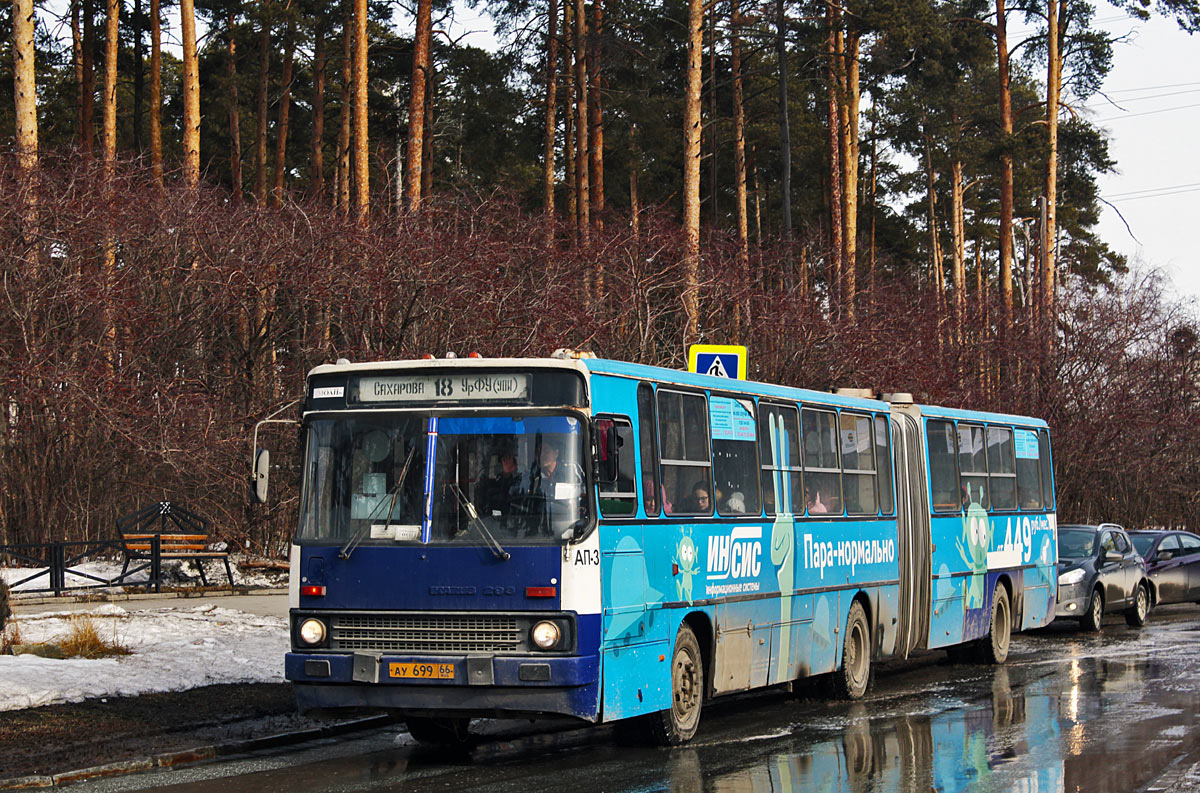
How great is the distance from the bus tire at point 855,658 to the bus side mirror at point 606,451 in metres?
5.03

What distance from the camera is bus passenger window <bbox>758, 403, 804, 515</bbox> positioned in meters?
13.8

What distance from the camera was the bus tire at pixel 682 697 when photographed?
1169 centimetres

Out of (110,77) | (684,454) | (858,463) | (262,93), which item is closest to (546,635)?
(684,454)

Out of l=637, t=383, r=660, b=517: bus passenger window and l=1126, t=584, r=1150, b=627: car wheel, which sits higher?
l=637, t=383, r=660, b=517: bus passenger window

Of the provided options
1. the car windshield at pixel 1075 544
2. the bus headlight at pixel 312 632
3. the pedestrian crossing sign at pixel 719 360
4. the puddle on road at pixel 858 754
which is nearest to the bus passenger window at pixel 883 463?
the pedestrian crossing sign at pixel 719 360

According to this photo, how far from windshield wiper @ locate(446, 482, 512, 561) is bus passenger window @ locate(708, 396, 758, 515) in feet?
8.49

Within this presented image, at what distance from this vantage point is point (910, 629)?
17.0m

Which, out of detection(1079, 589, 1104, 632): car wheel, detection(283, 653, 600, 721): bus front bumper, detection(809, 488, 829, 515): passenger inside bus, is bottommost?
detection(1079, 589, 1104, 632): car wheel

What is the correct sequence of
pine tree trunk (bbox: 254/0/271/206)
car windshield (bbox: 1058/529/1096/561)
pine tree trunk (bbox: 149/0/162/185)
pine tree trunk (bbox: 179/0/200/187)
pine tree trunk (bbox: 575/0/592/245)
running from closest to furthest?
car windshield (bbox: 1058/529/1096/561) < pine tree trunk (bbox: 179/0/200/187) < pine tree trunk (bbox: 149/0/162/185) < pine tree trunk (bbox: 575/0/592/245) < pine tree trunk (bbox: 254/0/271/206)

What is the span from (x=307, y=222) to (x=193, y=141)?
7.70 meters

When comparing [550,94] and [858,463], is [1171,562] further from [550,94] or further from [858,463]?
[550,94]

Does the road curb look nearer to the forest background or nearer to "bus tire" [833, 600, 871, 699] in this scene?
"bus tire" [833, 600, 871, 699]

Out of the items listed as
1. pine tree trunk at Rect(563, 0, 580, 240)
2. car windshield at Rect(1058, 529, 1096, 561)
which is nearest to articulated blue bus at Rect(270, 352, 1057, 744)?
car windshield at Rect(1058, 529, 1096, 561)

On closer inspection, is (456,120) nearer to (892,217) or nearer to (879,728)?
(892,217)
